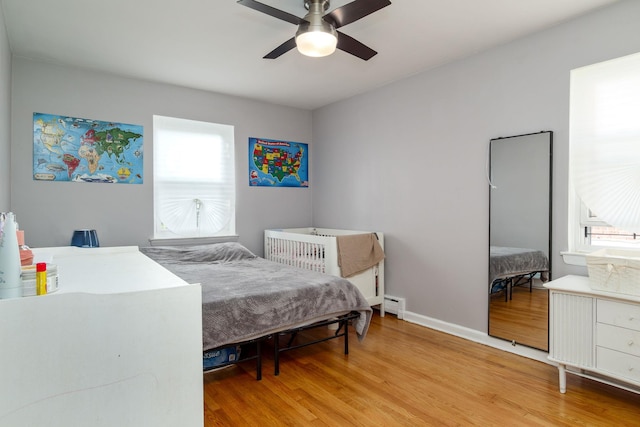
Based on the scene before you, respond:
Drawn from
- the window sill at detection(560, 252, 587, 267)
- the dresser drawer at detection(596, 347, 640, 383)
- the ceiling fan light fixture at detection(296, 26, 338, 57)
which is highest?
the ceiling fan light fixture at detection(296, 26, 338, 57)

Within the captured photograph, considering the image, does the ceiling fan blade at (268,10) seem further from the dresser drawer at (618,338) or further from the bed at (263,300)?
the dresser drawer at (618,338)

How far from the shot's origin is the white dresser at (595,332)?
77.5 inches

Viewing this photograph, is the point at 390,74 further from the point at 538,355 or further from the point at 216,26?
the point at 538,355

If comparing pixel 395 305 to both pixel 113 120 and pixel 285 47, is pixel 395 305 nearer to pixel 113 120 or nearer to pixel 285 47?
pixel 285 47

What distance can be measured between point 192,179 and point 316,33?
2.42 metres

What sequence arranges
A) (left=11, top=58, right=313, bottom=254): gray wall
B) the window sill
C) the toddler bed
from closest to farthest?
the window sill, (left=11, top=58, right=313, bottom=254): gray wall, the toddler bed

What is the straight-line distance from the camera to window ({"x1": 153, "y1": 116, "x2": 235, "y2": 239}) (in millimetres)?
3777

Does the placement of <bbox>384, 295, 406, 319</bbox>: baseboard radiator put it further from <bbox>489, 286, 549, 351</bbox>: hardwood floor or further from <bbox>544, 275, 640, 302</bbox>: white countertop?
<bbox>544, 275, 640, 302</bbox>: white countertop

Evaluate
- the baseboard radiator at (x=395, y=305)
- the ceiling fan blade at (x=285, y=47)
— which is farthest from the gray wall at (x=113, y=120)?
the ceiling fan blade at (x=285, y=47)

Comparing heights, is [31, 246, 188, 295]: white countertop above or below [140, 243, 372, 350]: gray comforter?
above

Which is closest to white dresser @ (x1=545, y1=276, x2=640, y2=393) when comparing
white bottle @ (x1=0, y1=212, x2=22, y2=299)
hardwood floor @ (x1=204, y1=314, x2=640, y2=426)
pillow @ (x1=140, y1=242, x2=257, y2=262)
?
hardwood floor @ (x1=204, y1=314, x2=640, y2=426)

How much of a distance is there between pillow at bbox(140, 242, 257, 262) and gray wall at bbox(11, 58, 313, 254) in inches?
11.3

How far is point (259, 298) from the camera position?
2.38 m

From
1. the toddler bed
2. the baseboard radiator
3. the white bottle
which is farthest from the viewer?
the baseboard radiator
